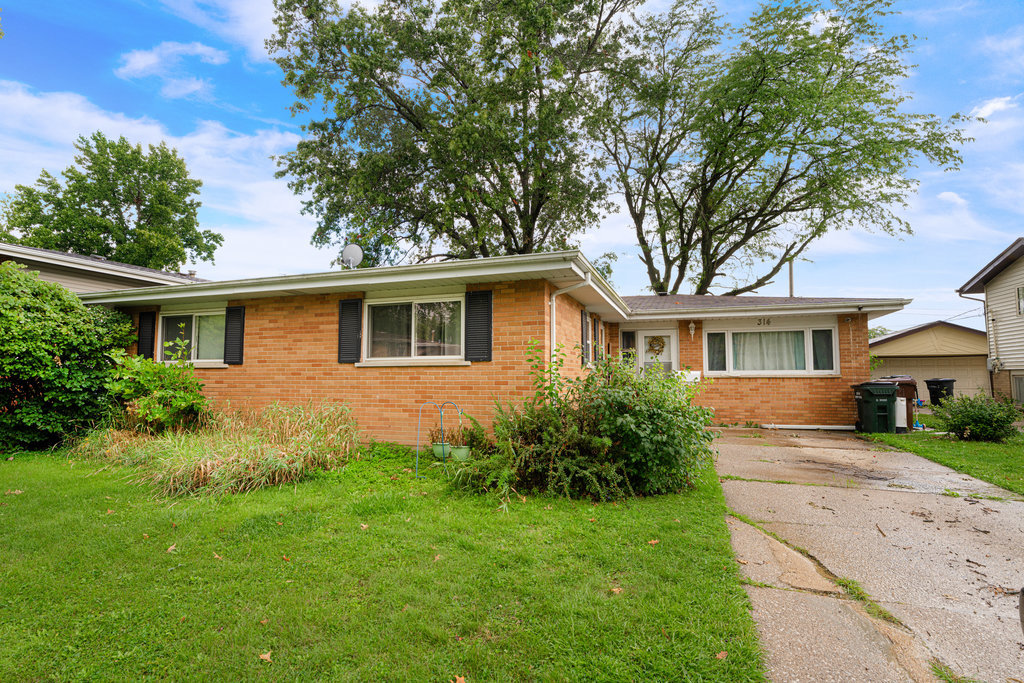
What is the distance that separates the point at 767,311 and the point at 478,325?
714cm

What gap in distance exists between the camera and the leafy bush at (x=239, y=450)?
207 inches

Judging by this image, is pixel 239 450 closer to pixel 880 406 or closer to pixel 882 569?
pixel 882 569

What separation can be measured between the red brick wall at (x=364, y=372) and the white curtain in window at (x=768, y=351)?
6711 millimetres

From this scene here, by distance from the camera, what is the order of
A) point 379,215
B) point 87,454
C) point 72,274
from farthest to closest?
1. point 379,215
2. point 72,274
3. point 87,454

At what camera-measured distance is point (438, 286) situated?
7246 millimetres

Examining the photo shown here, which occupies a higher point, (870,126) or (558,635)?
(870,126)

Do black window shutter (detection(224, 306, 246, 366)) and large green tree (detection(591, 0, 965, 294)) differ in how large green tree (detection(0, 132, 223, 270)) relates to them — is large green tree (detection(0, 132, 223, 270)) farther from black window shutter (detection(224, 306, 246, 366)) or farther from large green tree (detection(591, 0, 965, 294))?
large green tree (detection(591, 0, 965, 294))

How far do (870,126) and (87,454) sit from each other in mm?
22802

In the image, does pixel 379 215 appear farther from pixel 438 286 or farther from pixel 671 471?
pixel 671 471

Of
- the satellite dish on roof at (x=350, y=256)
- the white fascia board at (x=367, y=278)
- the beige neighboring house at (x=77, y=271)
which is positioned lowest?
the white fascia board at (x=367, y=278)

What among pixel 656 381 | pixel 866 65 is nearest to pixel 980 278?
pixel 866 65

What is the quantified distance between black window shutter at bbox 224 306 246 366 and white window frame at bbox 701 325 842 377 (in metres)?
9.97

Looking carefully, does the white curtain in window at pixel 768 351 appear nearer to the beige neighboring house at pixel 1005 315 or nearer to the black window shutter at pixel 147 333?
the beige neighboring house at pixel 1005 315

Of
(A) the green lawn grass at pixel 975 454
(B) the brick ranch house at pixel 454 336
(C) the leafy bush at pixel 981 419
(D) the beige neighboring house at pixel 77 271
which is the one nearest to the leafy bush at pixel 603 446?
(B) the brick ranch house at pixel 454 336
